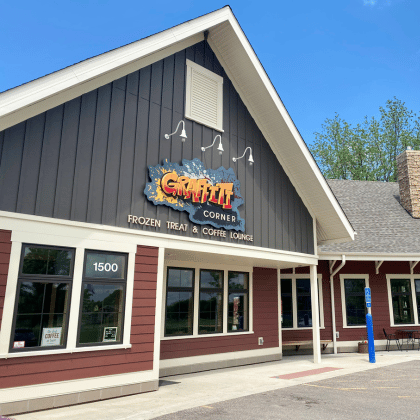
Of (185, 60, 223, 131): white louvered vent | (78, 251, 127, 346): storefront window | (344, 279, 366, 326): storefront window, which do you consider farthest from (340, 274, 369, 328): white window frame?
(78, 251, 127, 346): storefront window

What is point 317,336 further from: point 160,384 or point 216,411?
point 216,411

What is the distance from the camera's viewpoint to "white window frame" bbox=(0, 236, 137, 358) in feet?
19.7

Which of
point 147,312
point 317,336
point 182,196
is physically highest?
point 182,196

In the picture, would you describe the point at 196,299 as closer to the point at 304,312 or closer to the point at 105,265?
the point at 105,265

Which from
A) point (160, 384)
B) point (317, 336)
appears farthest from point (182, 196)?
point (317, 336)

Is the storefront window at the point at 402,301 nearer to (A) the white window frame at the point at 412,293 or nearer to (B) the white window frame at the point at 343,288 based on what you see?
(A) the white window frame at the point at 412,293

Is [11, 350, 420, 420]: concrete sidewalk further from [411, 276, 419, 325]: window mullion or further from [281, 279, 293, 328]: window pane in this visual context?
[411, 276, 419, 325]: window mullion

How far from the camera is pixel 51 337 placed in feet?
21.1

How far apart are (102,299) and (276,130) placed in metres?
6.59

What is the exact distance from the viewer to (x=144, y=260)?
7812 mm

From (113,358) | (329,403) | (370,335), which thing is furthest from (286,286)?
(113,358)

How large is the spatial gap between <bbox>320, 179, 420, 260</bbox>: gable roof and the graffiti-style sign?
4.85 metres

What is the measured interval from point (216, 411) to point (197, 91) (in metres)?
7.08

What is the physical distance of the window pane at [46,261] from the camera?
639 cm
